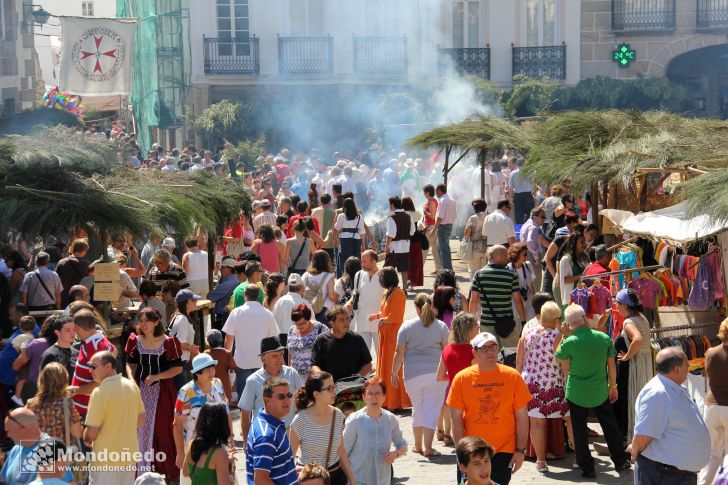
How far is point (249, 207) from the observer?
597 inches

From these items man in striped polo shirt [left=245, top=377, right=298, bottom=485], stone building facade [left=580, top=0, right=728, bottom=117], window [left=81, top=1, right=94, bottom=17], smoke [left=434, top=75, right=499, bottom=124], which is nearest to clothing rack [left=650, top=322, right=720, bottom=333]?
man in striped polo shirt [left=245, top=377, right=298, bottom=485]

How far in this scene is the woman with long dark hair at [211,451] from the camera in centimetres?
663

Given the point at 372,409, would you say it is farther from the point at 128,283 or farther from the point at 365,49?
the point at 365,49

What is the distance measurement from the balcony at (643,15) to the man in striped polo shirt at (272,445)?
31.4m

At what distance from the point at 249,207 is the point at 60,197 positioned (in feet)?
13.6

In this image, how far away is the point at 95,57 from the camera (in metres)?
28.4

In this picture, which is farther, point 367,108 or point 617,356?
point 367,108

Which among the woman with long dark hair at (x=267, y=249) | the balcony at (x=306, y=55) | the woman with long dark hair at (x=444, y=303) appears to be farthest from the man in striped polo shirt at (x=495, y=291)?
the balcony at (x=306, y=55)

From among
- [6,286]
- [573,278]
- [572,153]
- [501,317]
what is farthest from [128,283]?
[572,153]

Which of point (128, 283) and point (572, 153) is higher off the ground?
point (572, 153)

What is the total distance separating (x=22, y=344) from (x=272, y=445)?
3.43 m

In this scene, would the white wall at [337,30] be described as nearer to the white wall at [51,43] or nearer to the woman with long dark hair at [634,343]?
the white wall at [51,43]

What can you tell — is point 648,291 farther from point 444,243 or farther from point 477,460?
point 444,243

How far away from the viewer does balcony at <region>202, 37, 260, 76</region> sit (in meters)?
Result: 37.3
